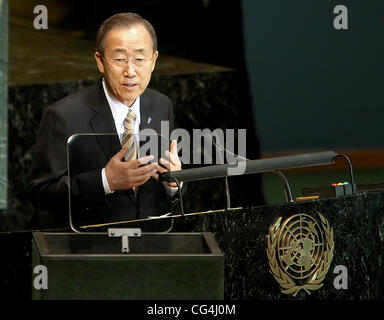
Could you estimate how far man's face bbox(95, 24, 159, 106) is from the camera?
146 inches

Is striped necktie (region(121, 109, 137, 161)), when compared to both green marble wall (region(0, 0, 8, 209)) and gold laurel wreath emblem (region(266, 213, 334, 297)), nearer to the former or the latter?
green marble wall (region(0, 0, 8, 209))

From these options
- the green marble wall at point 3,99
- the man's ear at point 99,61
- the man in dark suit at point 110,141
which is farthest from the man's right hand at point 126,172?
the green marble wall at point 3,99

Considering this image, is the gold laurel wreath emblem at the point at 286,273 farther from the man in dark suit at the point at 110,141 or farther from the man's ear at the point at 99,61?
the man's ear at the point at 99,61

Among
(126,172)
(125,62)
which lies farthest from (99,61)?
(126,172)

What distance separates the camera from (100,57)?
3.81 meters

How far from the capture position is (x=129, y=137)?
3.70 m

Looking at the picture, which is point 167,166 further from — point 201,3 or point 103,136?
point 201,3

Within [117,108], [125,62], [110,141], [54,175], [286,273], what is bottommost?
[286,273]

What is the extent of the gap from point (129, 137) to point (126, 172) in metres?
0.30

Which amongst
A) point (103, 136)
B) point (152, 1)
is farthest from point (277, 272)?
point (152, 1)

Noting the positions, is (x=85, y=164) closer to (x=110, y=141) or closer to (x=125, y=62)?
(x=110, y=141)

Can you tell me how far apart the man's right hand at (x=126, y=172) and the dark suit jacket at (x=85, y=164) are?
3cm
